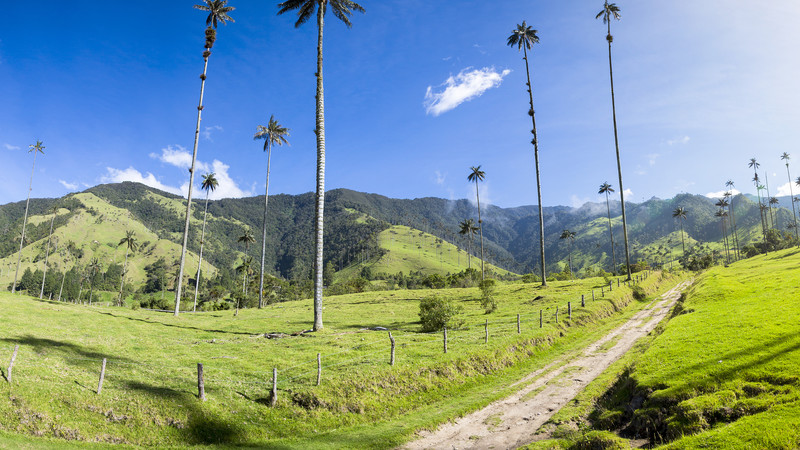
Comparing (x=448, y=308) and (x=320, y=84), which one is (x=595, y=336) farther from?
(x=320, y=84)

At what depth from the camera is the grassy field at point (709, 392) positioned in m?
10.2

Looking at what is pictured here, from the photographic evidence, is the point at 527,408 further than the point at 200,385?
Yes

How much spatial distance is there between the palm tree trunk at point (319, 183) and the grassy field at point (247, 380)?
358 centimetres

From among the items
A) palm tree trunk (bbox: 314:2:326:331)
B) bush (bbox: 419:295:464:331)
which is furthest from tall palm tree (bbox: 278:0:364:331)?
bush (bbox: 419:295:464:331)

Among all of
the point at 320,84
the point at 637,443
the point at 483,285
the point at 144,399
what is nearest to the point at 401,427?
the point at 637,443

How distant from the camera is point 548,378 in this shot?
926 inches

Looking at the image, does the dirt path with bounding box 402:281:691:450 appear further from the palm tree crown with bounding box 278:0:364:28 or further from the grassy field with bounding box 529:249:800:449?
the palm tree crown with bounding box 278:0:364:28

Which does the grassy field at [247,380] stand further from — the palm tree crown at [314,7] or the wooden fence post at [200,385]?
the palm tree crown at [314,7]

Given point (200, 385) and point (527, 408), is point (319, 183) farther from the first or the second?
point (527, 408)

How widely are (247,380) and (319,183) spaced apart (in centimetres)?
1755

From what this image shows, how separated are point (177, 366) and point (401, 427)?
572 inches

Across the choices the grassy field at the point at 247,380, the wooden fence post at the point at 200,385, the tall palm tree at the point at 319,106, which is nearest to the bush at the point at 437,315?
the grassy field at the point at 247,380

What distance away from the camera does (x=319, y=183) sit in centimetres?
3334

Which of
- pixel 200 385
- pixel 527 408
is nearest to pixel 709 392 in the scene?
pixel 527 408
